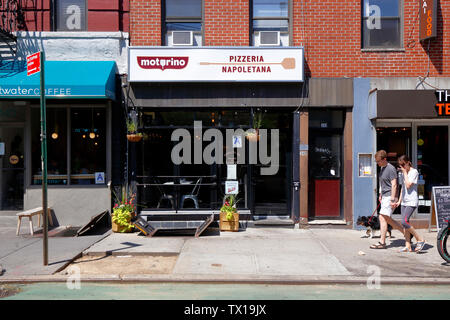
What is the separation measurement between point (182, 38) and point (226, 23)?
1.20 m

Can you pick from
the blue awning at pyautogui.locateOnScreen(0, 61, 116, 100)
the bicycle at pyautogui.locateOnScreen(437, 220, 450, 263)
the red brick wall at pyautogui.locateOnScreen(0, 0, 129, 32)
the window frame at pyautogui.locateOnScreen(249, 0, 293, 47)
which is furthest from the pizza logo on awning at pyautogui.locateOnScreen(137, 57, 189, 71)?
the bicycle at pyautogui.locateOnScreen(437, 220, 450, 263)

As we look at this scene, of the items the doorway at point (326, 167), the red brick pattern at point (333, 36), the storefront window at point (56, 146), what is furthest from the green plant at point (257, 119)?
the storefront window at point (56, 146)

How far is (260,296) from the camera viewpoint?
5652 millimetres

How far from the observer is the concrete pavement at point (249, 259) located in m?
6.41

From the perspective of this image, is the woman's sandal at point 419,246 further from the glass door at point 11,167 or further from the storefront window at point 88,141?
the glass door at point 11,167

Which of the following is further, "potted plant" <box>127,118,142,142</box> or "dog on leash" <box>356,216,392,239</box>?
"potted plant" <box>127,118,142,142</box>

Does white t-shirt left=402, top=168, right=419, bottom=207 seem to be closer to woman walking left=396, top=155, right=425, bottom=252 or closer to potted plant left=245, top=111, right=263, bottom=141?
woman walking left=396, top=155, right=425, bottom=252

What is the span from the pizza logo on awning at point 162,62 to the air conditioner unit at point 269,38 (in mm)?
2067

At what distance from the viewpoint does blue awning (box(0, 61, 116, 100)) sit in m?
9.17

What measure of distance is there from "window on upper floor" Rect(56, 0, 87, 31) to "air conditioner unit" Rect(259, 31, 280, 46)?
464cm

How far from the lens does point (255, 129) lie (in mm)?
10305

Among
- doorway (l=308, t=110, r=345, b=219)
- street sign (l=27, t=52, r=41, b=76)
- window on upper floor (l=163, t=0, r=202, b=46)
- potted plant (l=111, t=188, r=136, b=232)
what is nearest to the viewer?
street sign (l=27, t=52, r=41, b=76)

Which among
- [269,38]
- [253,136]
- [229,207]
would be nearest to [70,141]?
[229,207]

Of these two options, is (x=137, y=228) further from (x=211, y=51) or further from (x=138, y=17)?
(x=138, y=17)
